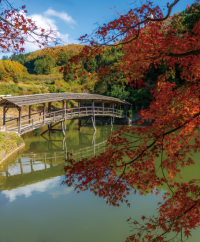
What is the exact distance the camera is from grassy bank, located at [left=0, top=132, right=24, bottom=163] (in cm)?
834

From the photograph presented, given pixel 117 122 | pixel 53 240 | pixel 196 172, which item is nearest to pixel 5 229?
pixel 53 240

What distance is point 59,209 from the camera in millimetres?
4496

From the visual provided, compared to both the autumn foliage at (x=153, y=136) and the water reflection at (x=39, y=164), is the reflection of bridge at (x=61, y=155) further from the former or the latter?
the autumn foliage at (x=153, y=136)

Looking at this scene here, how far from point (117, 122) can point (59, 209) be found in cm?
1873

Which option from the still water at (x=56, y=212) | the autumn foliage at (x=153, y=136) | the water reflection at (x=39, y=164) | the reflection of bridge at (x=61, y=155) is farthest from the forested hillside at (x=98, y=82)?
→ the autumn foliage at (x=153, y=136)

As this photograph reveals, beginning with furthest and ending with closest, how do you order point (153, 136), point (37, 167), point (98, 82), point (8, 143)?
point (98, 82)
point (8, 143)
point (37, 167)
point (153, 136)

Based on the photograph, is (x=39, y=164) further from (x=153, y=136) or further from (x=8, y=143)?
(x=153, y=136)

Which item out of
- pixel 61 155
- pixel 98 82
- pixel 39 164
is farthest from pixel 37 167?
pixel 98 82

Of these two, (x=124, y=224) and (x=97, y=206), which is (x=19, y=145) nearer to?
(x=97, y=206)

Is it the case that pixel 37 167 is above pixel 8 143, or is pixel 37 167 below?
below

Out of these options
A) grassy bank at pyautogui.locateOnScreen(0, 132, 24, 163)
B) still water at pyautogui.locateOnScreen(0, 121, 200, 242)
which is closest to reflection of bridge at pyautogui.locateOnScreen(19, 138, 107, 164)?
grassy bank at pyautogui.locateOnScreen(0, 132, 24, 163)

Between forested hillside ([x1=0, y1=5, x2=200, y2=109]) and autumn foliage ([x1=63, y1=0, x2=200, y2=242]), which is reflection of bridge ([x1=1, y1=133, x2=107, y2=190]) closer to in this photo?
autumn foliage ([x1=63, y1=0, x2=200, y2=242])

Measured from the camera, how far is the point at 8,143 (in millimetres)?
9133

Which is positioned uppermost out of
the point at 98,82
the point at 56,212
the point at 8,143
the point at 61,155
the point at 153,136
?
the point at 98,82
